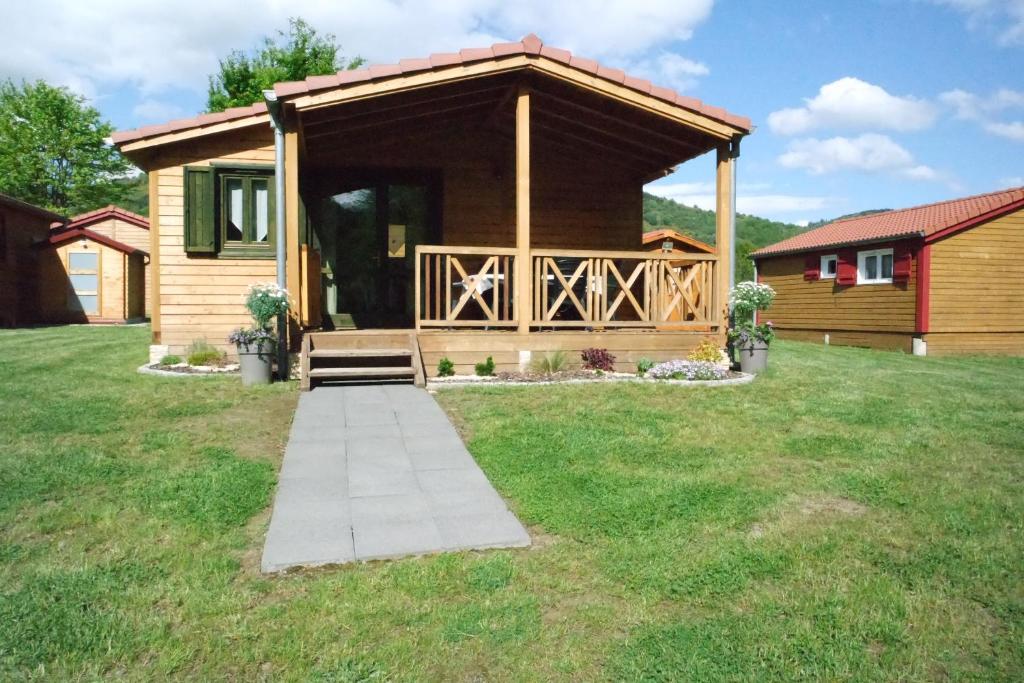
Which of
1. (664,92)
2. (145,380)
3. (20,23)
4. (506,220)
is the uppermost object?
(20,23)

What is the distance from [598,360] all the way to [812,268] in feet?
41.0

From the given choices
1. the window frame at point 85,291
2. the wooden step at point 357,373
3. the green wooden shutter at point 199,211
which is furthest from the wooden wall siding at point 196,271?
the window frame at point 85,291

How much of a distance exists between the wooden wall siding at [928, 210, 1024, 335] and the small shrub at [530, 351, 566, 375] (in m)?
10.9

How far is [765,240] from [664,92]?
39931 millimetres

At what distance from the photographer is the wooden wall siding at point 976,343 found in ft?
48.9

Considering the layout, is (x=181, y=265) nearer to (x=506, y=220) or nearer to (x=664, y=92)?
(x=506, y=220)

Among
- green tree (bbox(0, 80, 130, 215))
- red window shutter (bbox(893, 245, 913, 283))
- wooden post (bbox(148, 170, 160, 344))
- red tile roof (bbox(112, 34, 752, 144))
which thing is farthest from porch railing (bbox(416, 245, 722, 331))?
green tree (bbox(0, 80, 130, 215))

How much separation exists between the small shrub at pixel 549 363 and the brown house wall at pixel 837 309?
10.9m

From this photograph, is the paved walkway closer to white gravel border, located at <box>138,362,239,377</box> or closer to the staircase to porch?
the staircase to porch

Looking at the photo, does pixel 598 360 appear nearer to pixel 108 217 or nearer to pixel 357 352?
pixel 357 352

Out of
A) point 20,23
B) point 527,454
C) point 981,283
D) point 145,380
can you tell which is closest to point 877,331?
point 981,283

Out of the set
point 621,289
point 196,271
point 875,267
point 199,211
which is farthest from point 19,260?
point 875,267

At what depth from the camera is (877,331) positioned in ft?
52.8

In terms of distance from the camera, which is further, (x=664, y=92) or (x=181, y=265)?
(x=181, y=265)
